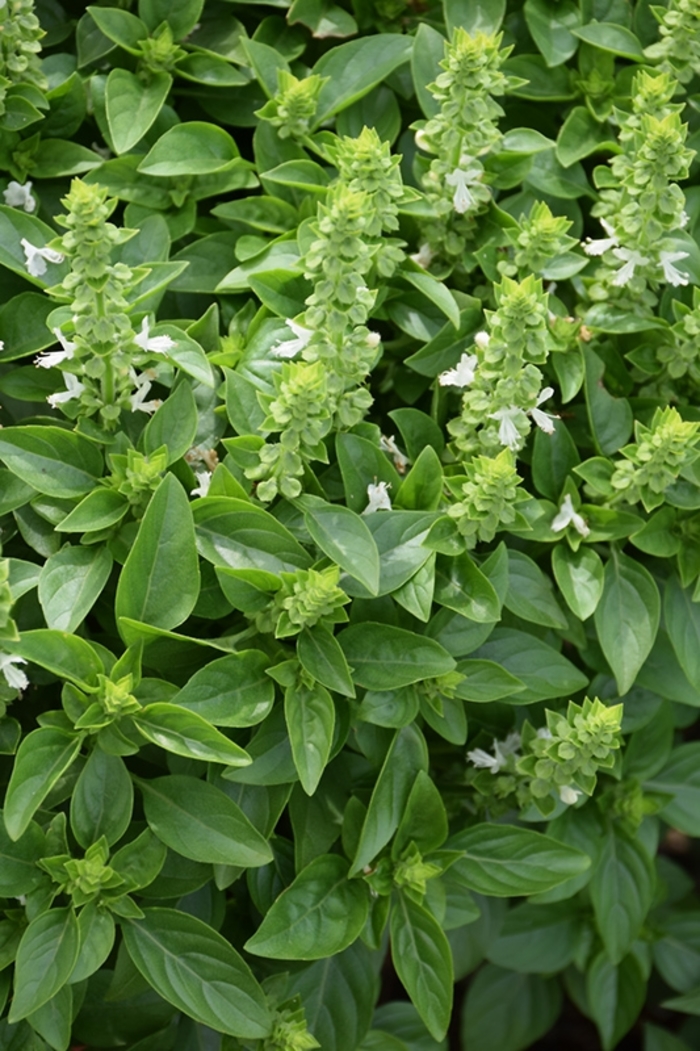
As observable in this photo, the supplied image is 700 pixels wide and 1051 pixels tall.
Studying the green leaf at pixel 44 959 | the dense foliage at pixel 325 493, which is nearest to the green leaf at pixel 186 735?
the dense foliage at pixel 325 493

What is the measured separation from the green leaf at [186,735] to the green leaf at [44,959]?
22 centimetres

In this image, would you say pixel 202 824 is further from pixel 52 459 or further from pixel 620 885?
pixel 620 885

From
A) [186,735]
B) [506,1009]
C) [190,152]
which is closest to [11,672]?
[186,735]

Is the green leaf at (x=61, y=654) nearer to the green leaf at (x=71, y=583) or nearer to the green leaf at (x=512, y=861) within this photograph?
the green leaf at (x=71, y=583)

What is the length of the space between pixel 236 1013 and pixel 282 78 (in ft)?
3.76

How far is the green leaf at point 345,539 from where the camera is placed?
47.5 inches

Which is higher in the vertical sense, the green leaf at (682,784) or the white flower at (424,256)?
the white flower at (424,256)

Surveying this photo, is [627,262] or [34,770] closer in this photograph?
[34,770]

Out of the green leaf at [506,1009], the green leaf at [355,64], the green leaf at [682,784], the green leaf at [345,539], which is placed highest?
the green leaf at [355,64]

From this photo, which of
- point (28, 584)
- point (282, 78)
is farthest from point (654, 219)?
point (28, 584)

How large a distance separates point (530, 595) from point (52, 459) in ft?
1.97

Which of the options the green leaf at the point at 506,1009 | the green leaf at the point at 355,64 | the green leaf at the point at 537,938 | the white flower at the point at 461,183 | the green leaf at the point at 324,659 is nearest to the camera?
the green leaf at the point at 324,659

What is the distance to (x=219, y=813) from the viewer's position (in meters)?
1.24

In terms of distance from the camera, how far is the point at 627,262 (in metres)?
1.45
